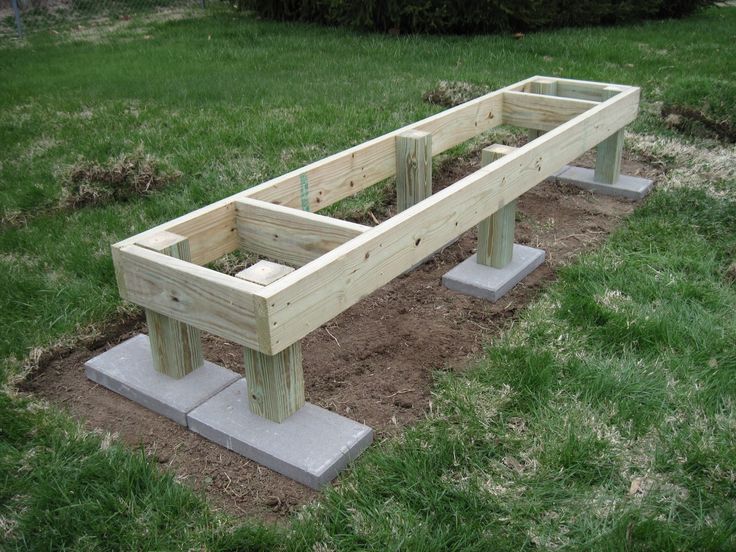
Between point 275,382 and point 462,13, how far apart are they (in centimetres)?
875

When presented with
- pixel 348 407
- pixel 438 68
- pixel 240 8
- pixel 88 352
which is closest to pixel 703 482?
pixel 348 407

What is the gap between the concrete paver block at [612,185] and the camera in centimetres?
538

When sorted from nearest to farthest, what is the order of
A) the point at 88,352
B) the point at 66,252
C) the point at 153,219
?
the point at 88,352 < the point at 66,252 < the point at 153,219

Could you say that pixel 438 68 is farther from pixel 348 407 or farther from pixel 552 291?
pixel 348 407

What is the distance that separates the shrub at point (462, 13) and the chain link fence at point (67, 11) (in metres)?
3.27

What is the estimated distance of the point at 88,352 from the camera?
3662 mm

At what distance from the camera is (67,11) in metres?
13.8

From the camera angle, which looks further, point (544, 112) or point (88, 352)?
point (544, 112)

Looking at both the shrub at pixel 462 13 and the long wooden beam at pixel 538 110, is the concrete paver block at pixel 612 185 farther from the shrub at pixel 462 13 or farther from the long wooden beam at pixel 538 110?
the shrub at pixel 462 13

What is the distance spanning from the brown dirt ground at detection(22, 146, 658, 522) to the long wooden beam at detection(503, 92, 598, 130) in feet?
2.63

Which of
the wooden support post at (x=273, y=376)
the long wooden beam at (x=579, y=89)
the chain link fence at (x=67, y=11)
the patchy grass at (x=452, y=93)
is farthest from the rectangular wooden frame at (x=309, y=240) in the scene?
the chain link fence at (x=67, y=11)

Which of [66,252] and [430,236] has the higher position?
[430,236]

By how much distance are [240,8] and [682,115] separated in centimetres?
839

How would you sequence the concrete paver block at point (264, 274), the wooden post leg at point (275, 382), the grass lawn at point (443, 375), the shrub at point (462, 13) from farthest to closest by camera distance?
the shrub at point (462, 13) → the wooden post leg at point (275, 382) → the concrete paver block at point (264, 274) → the grass lawn at point (443, 375)
